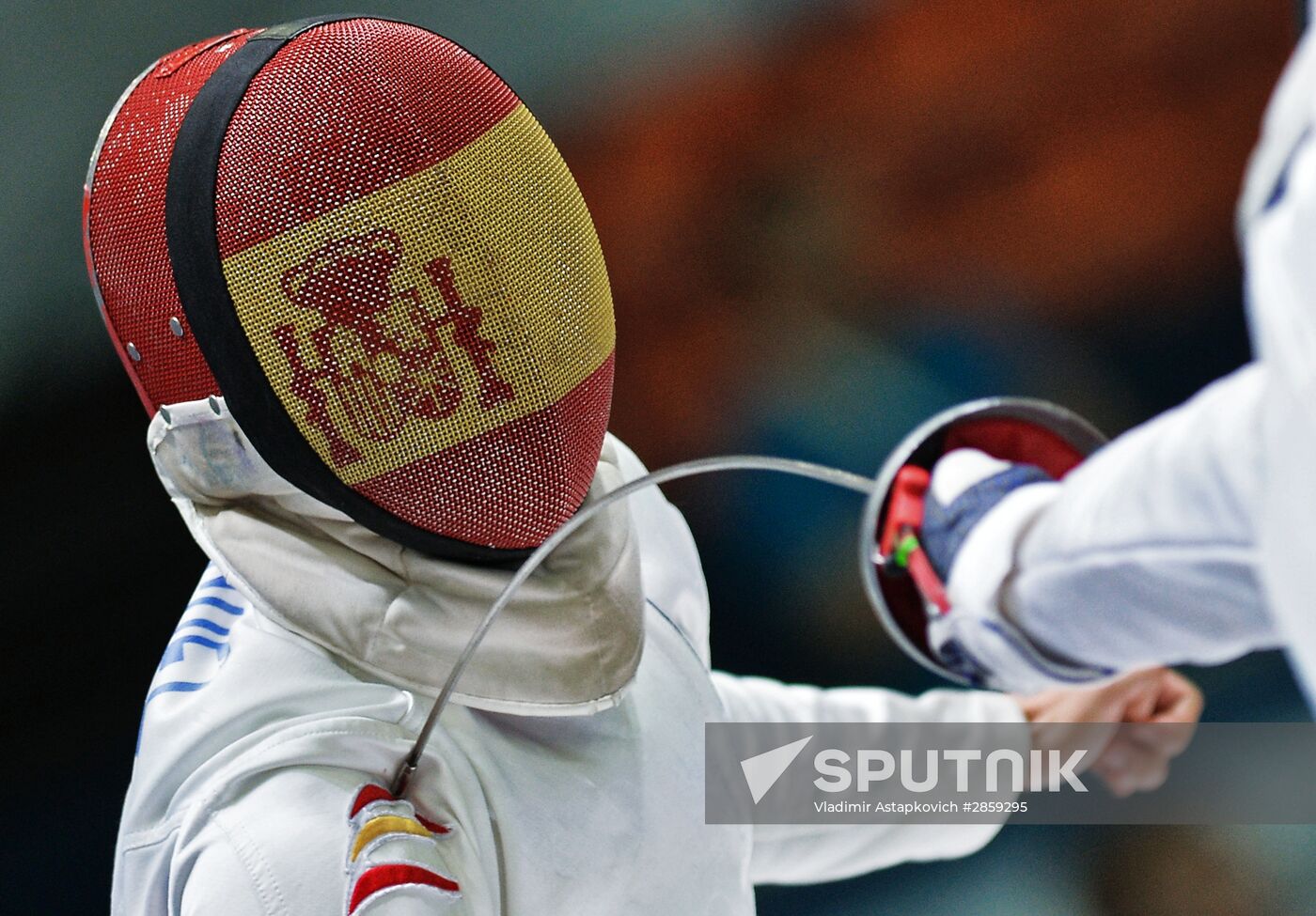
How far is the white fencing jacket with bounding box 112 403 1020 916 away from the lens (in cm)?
90

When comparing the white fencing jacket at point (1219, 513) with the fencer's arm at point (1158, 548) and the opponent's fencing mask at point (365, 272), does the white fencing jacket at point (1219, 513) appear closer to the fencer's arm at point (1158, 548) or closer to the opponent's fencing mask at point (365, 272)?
the fencer's arm at point (1158, 548)

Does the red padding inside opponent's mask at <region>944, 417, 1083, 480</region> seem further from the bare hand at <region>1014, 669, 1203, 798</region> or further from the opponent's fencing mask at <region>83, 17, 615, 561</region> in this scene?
the bare hand at <region>1014, 669, 1203, 798</region>

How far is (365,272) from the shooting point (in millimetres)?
904

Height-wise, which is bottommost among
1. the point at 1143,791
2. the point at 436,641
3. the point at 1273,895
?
the point at 1273,895

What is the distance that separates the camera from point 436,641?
974 mm

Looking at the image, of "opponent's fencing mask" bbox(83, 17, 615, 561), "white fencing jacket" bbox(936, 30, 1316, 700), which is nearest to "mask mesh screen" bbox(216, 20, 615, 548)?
"opponent's fencing mask" bbox(83, 17, 615, 561)

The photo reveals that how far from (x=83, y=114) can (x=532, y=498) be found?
1.25 meters

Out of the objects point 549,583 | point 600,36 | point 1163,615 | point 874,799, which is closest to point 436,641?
point 549,583

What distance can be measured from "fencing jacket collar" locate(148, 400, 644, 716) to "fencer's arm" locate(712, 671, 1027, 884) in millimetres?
380

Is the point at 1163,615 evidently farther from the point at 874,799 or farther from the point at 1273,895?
the point at 1273,895

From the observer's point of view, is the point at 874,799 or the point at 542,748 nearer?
the point at 542,748

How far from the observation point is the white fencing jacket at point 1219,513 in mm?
621

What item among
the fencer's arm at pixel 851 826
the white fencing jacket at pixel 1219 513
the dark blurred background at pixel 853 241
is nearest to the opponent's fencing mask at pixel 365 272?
the white fencing jacket at pixel 1219 513

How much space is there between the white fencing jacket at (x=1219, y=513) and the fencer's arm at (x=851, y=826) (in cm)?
57
